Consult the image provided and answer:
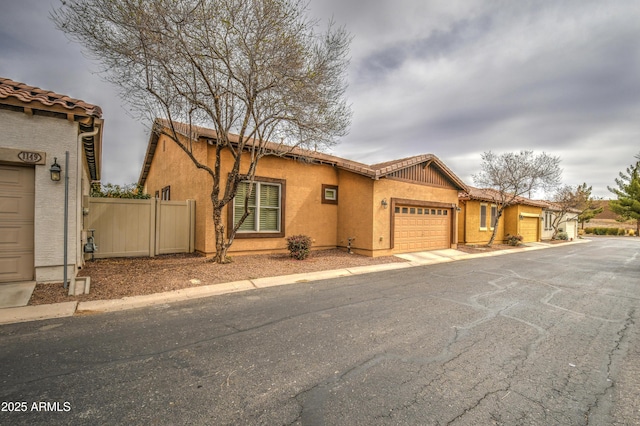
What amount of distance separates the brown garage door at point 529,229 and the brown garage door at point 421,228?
11953 mm

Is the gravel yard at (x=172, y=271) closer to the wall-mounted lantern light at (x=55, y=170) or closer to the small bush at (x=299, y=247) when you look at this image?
the small bush at (x=299, y=247)

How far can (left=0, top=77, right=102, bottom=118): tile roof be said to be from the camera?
580cm

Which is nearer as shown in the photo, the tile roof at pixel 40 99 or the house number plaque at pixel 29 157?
the tile roof at pixel 40 99

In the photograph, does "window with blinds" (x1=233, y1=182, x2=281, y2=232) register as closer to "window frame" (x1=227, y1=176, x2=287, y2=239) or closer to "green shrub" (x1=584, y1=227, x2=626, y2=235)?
"window frame" (x1=227, y1=176, x2=287, y2=239)

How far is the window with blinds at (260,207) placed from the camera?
11.3m

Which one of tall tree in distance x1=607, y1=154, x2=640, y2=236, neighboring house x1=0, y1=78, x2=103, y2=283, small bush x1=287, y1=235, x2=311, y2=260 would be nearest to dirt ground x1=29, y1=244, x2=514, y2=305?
small bush x1=287, y1=235, x2=311, y2=260

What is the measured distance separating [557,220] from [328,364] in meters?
36.6

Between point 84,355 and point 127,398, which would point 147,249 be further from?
point 127,398

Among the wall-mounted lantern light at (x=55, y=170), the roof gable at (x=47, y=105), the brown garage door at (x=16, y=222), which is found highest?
the roof gable at (x=47, y=105)

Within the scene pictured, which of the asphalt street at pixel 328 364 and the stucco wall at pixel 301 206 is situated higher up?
the stucco wall at pixel 301 206

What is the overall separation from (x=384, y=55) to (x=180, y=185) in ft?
34.6

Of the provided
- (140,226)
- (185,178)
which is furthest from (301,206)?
(140,226)

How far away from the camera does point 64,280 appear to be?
614cm

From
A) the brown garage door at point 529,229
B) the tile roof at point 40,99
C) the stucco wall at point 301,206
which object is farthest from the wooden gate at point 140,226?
the brown garage door at point 529,229
